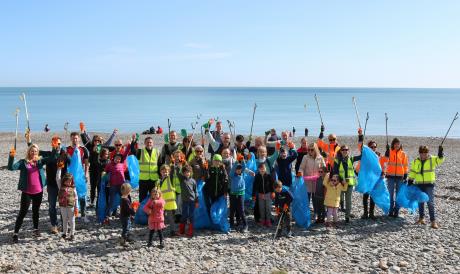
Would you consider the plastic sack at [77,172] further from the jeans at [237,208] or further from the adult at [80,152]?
the jeans at [237,208]

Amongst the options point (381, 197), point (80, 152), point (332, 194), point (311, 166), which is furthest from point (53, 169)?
point (381, 197)

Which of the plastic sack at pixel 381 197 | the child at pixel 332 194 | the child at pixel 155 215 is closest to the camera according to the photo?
the child at pixel 155 215

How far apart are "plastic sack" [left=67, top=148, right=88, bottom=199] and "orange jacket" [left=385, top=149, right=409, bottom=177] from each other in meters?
6.94

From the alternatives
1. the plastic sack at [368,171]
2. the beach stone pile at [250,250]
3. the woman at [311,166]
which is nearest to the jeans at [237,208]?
the beach stone pile at [250,250]

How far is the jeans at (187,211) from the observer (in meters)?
9.31

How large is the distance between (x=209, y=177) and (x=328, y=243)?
274 centimetres

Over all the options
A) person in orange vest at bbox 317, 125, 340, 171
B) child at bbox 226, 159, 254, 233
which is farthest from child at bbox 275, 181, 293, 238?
person in orange vest at bbox 317, 125, 340, 171

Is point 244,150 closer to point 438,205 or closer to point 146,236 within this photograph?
point 146,236

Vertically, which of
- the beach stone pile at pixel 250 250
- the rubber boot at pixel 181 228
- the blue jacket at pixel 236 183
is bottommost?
the beach stone pile at pixel 250 250

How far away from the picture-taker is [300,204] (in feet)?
32.8

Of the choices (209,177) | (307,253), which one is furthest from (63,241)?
(307,253)

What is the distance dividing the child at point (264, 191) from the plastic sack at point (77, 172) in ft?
12.4

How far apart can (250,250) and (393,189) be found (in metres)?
4.15

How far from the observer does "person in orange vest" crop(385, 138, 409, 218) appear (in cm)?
1052
